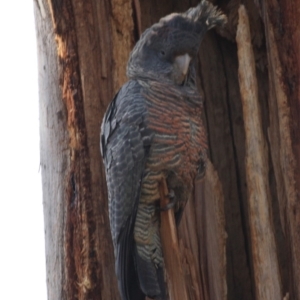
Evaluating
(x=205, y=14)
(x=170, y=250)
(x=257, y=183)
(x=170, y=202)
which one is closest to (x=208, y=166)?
(x=257, y=183)

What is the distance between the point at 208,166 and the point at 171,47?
55 cm

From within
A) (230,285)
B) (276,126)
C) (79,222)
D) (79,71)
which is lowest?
(230,285)

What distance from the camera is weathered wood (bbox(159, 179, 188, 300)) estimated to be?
12.8 ft

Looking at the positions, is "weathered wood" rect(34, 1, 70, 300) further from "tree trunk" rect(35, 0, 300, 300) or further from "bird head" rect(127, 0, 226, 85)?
"bird head" rect(127, 0, 226, 85)

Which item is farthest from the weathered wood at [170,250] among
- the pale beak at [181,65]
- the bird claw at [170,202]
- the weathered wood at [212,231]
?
the pale beak at [181,65]

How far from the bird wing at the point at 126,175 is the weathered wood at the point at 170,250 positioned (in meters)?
0.12

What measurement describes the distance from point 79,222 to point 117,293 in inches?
12.8

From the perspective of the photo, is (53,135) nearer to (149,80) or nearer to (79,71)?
(79,71)

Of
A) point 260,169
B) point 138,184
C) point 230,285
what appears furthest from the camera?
point 230,285

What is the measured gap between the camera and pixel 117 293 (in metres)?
4.21

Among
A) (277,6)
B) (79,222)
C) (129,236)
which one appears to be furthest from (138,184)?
(277,6)

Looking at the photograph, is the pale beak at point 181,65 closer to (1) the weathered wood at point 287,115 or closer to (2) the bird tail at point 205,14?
(2) the bird tail at point 205,14

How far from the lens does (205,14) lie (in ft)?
13.4

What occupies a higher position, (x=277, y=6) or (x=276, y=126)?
(x=277, y=6)
